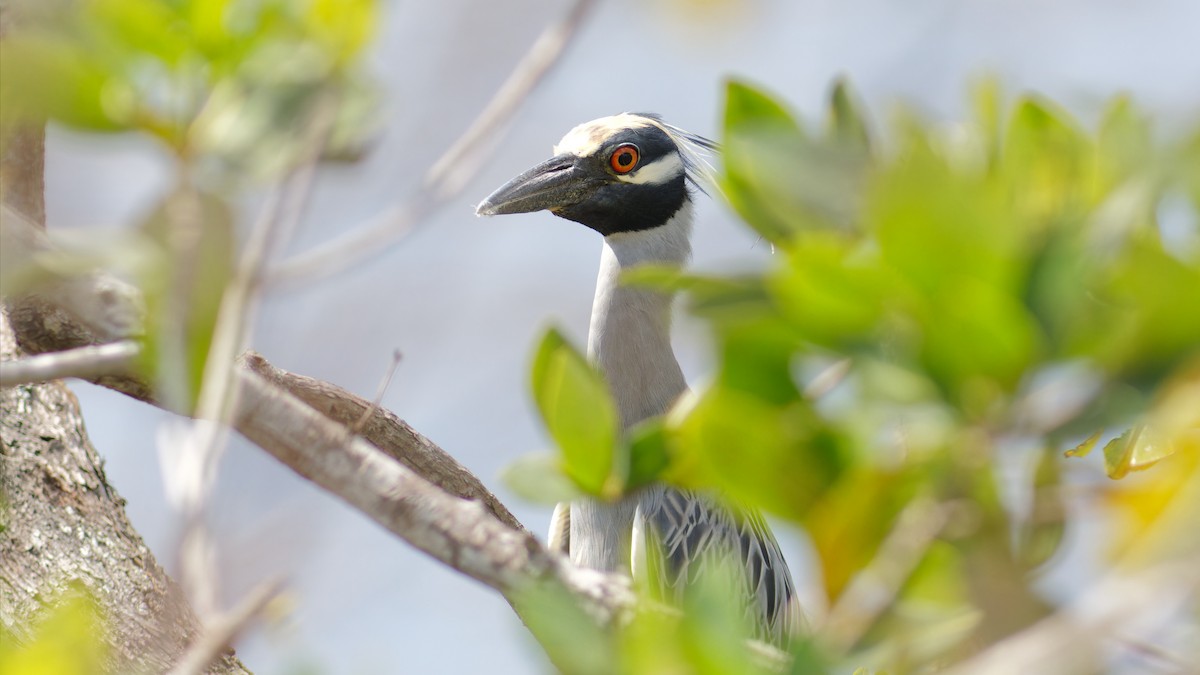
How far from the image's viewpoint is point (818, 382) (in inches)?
35.9

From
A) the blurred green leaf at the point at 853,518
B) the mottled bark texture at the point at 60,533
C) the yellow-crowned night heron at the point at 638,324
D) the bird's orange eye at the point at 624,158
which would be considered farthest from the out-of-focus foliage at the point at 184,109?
the bird's orange eye at the point at 624,158

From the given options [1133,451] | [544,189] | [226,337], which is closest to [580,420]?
[226,337]

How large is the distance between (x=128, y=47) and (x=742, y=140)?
503 millimetres

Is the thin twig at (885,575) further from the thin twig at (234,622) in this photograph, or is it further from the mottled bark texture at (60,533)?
the mottled bark texture at (60,533)

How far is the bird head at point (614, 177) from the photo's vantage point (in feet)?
10.3

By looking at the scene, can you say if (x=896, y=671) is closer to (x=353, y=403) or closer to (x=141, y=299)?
(x=141, y=299)

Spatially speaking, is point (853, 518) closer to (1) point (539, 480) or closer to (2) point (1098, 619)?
(2) point (1098, 619)

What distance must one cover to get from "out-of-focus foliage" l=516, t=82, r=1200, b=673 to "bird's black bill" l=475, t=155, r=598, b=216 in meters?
2.08

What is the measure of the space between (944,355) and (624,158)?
2.58 meters

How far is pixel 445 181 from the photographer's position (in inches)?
41.8

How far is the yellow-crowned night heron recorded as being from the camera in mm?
2699

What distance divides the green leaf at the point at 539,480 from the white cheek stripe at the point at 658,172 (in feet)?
7.76

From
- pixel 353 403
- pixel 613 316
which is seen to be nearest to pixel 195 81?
pixel 353 403

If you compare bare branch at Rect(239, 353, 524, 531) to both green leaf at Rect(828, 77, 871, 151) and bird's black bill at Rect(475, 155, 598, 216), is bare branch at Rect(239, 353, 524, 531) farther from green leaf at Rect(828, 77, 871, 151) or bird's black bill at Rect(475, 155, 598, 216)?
green leaf at Rect(828, 77, 871, 151)
